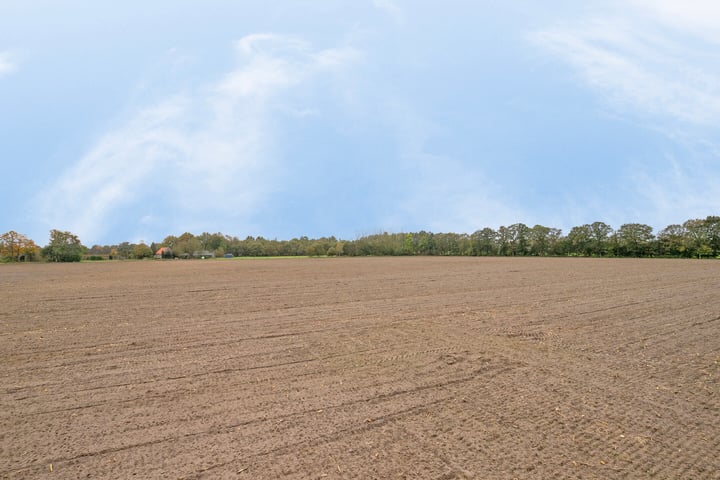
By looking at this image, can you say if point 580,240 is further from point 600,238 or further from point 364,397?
point 364,397

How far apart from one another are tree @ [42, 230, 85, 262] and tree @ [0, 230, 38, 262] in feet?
10.8

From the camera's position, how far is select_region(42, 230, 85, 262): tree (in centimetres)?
7931

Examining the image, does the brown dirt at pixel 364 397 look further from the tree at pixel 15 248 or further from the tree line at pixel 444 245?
the tree at pixel 15 248

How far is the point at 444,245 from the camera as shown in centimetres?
10038

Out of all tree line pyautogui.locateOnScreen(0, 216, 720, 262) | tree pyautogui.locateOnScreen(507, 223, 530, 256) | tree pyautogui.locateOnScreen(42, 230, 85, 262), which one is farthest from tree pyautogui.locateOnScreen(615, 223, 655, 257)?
tree pyautogui.locateOnScreen(42, 230, 85, 262)

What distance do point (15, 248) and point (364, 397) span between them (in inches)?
4081

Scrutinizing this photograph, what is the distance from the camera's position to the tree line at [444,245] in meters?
59.7

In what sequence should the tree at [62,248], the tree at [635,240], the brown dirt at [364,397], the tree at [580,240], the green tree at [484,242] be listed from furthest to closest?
the green tree at [484,242] → the tree at [62,248] → the tree at [580,240] → the tree at [635,240] → the brown dirt at [364,397]

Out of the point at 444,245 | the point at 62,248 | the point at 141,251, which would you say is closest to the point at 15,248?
the point at 62,248

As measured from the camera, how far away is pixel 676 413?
4.64 meters

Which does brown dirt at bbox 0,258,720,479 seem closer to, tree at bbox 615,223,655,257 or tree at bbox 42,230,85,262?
tree at bbox 615,223,655,257

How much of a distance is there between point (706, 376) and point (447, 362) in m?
Answer: 4.00

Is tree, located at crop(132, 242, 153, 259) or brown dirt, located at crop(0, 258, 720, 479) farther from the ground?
tree, located at crop(132, 242, 153, 259)

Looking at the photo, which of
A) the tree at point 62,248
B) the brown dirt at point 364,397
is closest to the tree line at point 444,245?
the tree at point 62,248
